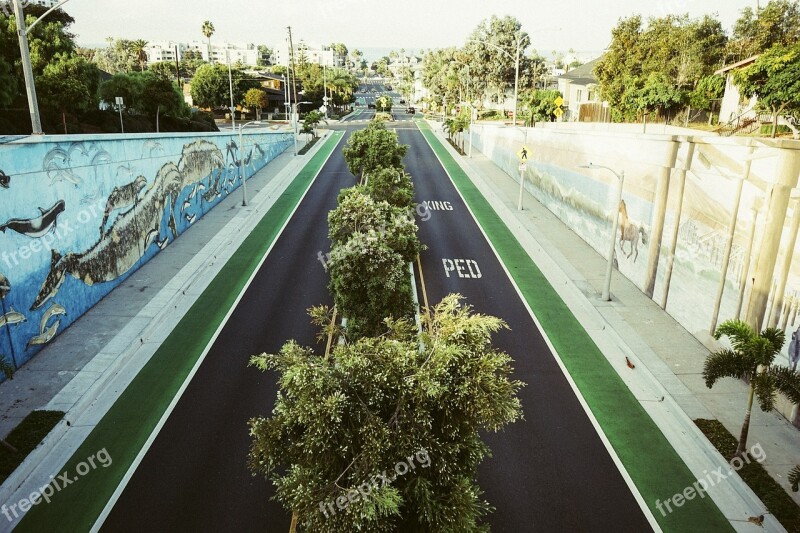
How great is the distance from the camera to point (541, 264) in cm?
2920

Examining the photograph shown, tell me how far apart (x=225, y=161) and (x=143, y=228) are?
56.8 feet

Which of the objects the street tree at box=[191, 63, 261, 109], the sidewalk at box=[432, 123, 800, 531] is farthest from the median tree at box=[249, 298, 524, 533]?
the street tree at box=[191, 63, 261, 109]

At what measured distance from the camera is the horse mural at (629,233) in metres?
25.3

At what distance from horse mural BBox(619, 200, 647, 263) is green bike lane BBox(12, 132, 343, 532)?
64.6ft

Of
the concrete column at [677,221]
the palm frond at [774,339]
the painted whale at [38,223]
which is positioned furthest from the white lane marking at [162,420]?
the concrete column at [677,221]

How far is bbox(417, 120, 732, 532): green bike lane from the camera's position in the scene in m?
12.3

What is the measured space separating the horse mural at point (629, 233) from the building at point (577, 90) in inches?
2375

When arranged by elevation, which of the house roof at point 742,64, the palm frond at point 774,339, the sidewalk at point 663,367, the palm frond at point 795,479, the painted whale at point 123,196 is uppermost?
the house roof at point 742,64

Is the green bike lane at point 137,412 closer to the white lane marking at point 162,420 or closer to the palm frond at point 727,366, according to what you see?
the white lane marking at point 162,420

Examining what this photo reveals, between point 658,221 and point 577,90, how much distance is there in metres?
78.2

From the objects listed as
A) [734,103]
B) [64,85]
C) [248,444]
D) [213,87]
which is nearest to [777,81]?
[734,103]

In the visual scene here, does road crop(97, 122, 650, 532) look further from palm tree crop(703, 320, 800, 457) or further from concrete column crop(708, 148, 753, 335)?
concrete column crop(708, 148, 753, 335)

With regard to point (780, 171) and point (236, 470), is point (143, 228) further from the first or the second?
point (780, 171)

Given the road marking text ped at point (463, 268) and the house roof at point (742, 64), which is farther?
the house roof at point (742, 64)
